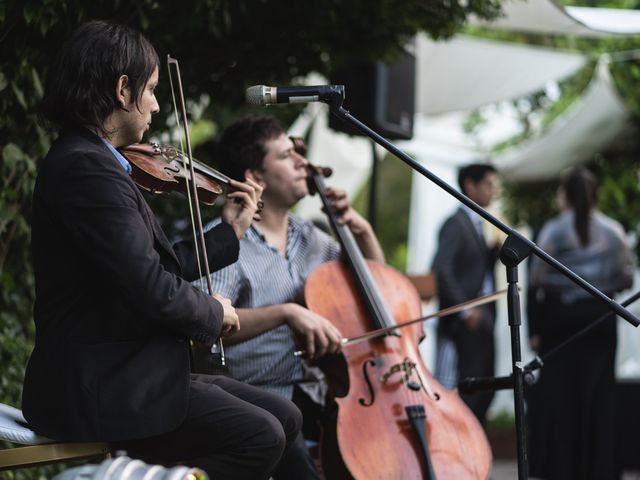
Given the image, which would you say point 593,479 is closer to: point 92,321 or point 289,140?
point 289,140

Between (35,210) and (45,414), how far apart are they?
48 cm

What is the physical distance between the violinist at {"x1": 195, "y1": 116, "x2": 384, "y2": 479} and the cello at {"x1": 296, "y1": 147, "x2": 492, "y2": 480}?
13 centimetres

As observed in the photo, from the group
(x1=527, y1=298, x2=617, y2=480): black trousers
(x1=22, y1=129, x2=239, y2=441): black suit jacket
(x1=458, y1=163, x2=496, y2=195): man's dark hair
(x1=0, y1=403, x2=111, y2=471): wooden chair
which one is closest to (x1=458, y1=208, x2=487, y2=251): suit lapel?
(x1=458, y1=163, x2=496, y2=195): man's dark hair

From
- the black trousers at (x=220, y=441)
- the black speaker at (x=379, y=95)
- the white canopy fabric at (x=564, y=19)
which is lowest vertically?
the black trousers at (x=220, y=441)

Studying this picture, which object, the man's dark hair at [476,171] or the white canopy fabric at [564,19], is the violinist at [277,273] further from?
the man's dark hair at [476,171]

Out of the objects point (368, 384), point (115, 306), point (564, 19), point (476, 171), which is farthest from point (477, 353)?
point (115, 306)

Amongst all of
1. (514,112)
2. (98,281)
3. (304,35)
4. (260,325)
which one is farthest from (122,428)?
(514,112)

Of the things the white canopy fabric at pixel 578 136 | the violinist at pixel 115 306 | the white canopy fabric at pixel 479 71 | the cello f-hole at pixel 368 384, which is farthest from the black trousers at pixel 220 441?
the white canopy fabric at pixel 578 136

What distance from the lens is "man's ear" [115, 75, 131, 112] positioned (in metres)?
2.50

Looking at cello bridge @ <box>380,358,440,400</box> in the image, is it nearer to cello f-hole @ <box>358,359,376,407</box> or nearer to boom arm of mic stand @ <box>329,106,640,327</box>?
cello f-hole @ <box>358,359,376,407</box>

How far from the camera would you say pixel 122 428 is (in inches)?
92.7

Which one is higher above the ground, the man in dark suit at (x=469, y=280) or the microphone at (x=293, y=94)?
the microphone at (x=293, y=94)

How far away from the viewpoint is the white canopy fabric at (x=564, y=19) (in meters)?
5.34

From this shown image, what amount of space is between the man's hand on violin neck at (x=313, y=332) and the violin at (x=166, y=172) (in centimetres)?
50
